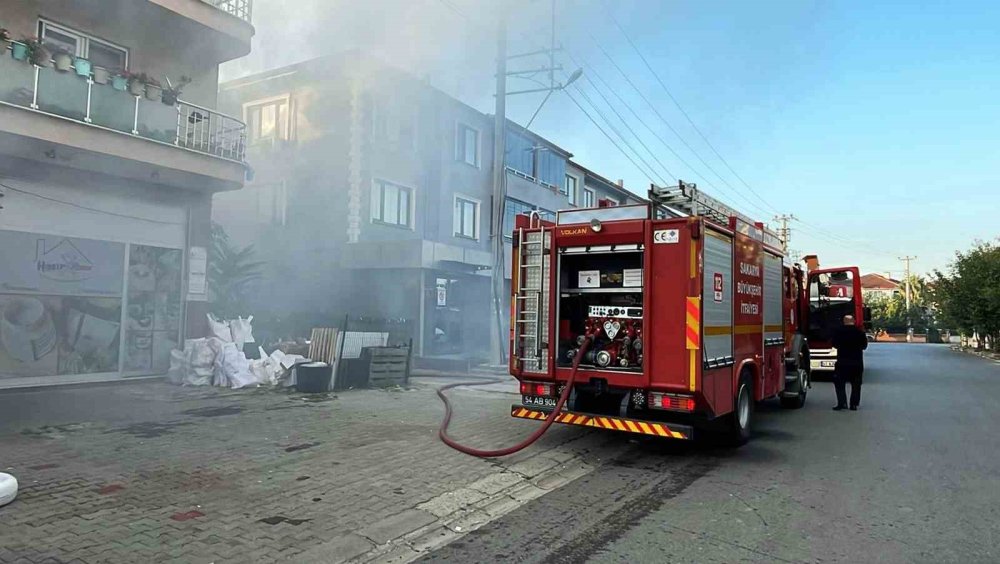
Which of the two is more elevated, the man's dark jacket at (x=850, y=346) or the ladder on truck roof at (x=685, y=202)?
the ladder on truck roof at (x=685, y=202)

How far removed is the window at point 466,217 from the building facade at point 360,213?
22 cm

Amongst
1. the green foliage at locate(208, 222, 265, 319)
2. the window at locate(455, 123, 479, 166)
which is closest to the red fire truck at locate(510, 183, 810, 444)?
the green foliage at locate(208, 222, 265, 319)

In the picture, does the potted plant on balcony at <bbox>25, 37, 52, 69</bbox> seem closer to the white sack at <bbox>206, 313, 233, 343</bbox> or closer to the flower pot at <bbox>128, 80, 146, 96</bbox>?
the flower pot at <bbox>128, 80, 146, 96</bbox>

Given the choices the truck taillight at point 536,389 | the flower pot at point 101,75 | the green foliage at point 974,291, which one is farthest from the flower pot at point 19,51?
the green foliage at point 974,291

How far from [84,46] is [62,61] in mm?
1126

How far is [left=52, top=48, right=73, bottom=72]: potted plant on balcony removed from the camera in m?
7.14

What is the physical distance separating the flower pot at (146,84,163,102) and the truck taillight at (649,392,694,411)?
755 cm

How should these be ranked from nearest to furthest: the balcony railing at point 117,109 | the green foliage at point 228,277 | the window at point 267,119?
1. the balcony railing at point 117,109
2. the green foliage at point 228,277
3. the window at point 267,119

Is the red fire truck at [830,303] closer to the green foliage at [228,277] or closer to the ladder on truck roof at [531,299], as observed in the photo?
the ladder on truck roof at [531,299]

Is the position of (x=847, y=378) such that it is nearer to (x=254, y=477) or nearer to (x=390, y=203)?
(x=254, y=477)

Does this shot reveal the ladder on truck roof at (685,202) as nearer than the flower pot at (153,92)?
Yes

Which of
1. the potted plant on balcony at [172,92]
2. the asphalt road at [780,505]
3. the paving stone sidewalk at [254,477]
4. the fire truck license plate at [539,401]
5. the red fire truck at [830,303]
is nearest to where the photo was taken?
the paving stone sidewalk at [254,477]

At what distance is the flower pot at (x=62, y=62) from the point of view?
281 inches

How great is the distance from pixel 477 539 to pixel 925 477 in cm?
385
